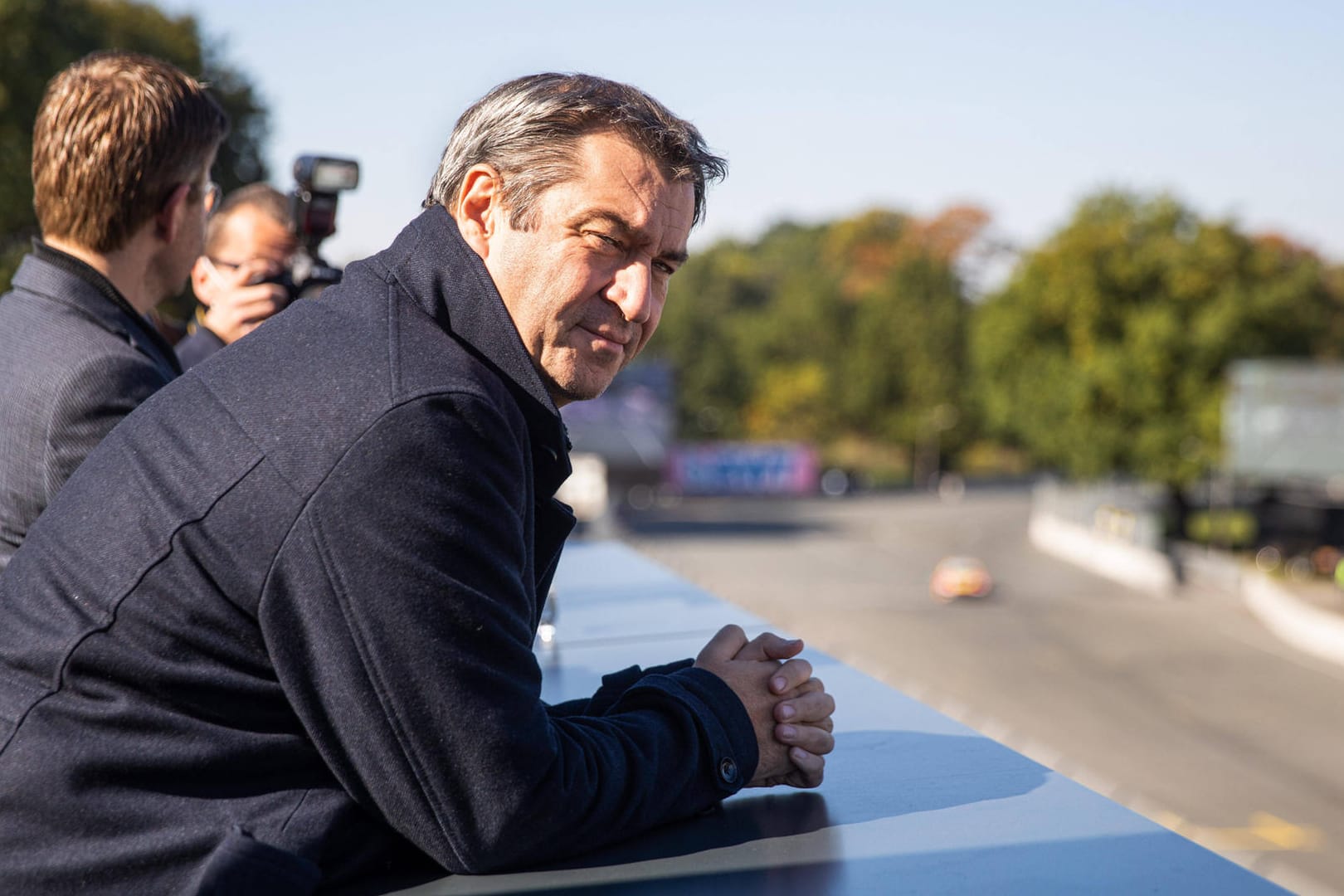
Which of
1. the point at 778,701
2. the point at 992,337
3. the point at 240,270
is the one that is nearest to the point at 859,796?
the point at 778,701

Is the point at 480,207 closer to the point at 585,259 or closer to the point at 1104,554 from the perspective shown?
the point at 585,259

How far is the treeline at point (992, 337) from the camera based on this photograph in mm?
42406

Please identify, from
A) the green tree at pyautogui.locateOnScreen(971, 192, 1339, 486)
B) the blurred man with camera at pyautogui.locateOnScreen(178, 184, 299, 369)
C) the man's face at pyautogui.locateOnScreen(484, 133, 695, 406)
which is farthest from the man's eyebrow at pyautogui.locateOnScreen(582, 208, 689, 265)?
the green tree at pyautogui.locateOnScreen(971, 192, 1339, 486)

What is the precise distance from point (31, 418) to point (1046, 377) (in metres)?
45.2

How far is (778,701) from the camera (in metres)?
1.80

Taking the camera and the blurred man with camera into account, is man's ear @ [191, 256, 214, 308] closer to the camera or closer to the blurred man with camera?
the blurred man with camera

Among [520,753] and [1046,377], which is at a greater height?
[520,753]

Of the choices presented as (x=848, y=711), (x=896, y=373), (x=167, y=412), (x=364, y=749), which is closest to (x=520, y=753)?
(x=364, y=749)

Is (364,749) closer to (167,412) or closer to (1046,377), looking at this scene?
(167,412)

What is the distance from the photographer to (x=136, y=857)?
1418mm

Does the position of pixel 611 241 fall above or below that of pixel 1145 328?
above

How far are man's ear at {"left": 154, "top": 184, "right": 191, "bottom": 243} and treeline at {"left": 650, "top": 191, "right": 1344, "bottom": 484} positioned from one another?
4225cm

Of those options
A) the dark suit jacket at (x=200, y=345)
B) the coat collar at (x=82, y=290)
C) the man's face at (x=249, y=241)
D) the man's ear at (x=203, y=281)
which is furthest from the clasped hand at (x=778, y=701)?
the man's face at (x=249, y=241)

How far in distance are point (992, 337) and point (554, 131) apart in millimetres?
47674
